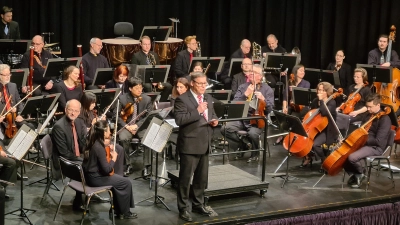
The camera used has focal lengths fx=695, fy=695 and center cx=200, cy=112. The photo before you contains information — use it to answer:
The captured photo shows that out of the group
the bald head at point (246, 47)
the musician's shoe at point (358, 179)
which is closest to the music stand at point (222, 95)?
the musician's shoe at point (358, 179)

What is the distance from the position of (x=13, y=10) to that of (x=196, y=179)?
6.99 metres

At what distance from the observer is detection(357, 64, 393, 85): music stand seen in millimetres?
11578

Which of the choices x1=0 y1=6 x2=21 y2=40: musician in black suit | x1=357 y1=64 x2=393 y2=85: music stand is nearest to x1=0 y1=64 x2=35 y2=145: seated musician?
x1=0 y1=6 x2=21 y2=40: musician in black suit

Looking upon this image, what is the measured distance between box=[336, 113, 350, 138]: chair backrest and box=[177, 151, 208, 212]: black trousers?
2.82m

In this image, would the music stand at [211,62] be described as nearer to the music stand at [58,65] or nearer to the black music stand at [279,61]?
the black music stand at [279,61]

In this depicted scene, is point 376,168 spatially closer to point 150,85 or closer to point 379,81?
point 379,81

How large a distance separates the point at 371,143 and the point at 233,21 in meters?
A: 6.47

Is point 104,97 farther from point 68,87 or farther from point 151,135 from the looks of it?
point 151,135

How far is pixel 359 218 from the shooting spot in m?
8.38

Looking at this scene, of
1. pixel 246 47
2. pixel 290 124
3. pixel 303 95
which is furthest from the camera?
pixel 246 47

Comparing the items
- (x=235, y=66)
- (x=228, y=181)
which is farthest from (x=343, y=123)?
(x=235, y=66)

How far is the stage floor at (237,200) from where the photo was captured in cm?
769

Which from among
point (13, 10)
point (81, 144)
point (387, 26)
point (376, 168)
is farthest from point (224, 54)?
point (81, 144)

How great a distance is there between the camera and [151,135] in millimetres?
7727
